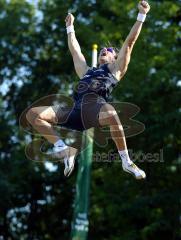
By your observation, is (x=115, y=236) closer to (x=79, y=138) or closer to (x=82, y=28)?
(x=82, y=28)

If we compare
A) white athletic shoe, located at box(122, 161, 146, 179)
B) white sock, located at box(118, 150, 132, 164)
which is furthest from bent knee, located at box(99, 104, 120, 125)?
white athletic shoe, located at box(122, 161, 146, 179)

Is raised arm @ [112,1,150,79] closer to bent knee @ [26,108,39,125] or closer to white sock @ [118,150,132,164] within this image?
white sock @ [118,150,132,164]

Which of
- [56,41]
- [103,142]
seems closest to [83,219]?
[103,142]

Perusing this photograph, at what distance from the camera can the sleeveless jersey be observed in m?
7.46

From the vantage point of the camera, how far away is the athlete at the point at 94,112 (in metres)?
7.32

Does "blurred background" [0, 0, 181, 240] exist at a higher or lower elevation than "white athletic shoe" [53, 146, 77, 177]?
higher

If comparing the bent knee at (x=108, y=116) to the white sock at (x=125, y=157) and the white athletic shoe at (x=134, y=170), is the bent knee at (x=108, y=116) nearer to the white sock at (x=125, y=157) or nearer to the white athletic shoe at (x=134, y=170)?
the white sock at (x=125, y=157)

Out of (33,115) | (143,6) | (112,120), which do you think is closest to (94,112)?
(112,120)

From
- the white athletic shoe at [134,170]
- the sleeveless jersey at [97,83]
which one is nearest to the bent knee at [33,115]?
the sleeveless jersey at [97,83]

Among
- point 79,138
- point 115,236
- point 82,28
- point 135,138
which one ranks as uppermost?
point 82,28

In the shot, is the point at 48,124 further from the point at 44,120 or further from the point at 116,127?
the point at 116,127

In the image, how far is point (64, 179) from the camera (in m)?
23.1

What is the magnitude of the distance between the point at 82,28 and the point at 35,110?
46.4 feet

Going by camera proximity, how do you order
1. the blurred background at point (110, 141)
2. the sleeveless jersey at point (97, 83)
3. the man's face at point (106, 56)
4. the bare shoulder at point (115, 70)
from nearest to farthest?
the sleeveless jersey at point (97, 83)
the bare shoulder at point (115, 70)
the man's face at point (106, 56)
the blurred background at point (110, 141)
